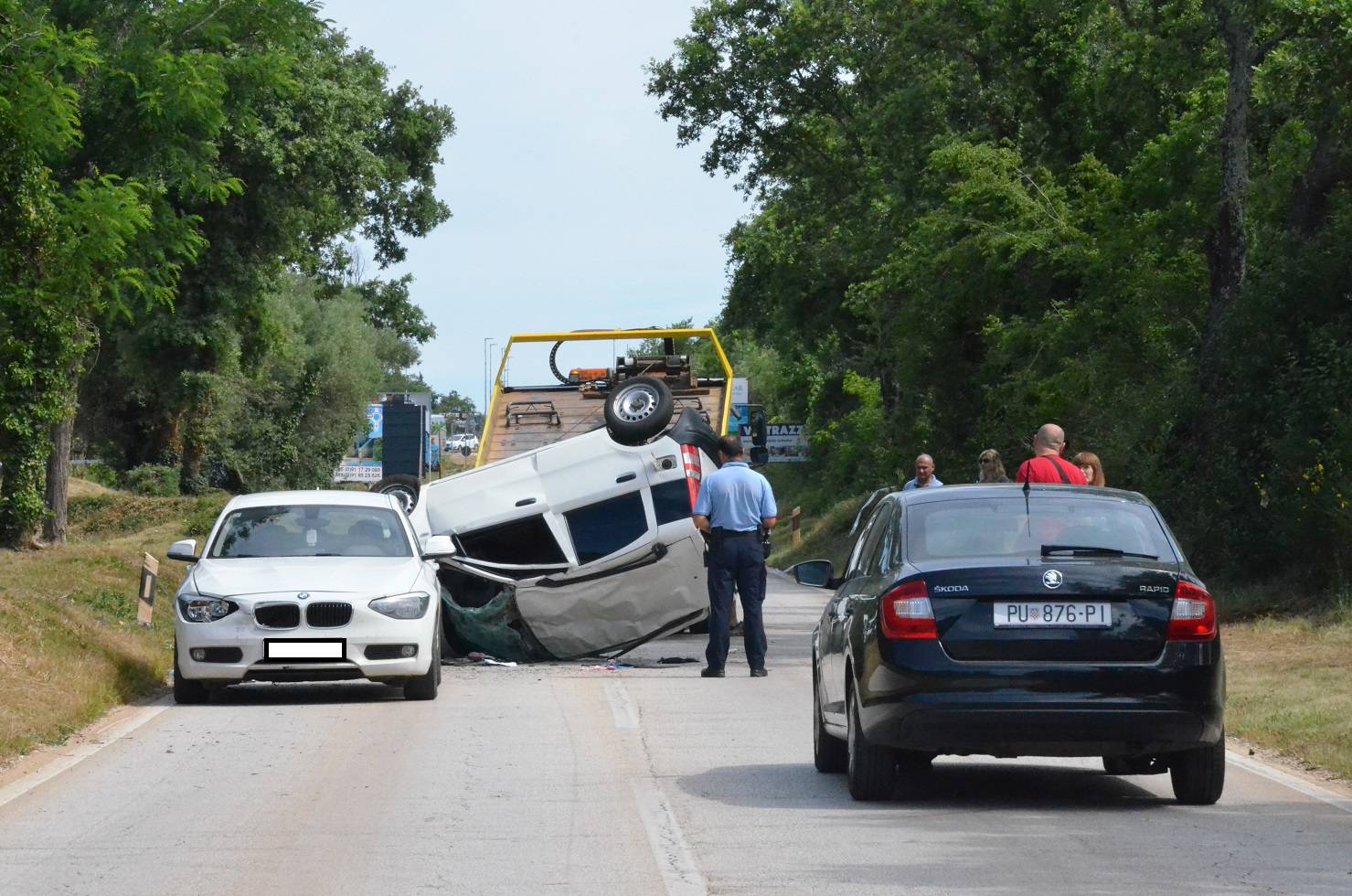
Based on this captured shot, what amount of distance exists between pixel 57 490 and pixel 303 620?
19505 millimetres

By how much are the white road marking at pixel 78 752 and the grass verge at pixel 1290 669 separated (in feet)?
19.1

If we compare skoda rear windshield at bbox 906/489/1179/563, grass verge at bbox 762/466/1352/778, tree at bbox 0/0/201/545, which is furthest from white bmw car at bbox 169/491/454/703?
tree at bbox 0/0/201/545

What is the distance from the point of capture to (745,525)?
50.8ft

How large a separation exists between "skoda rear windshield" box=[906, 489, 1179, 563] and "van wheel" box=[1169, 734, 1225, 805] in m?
0.91

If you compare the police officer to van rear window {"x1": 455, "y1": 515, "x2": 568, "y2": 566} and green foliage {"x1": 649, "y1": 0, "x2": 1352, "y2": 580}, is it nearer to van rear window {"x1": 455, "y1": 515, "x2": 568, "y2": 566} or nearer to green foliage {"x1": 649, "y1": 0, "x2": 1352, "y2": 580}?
van rear window {"x1": 455, "y1": 515, "x2": 568, "y2": 566}

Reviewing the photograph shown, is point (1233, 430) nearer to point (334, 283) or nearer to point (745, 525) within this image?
point (745, 525)

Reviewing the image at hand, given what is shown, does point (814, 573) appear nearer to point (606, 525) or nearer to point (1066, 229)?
point (606, 525)

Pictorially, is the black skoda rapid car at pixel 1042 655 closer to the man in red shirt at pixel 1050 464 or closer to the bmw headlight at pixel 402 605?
the man in red shirt at pixel 1050 464

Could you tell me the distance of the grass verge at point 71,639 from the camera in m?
12.1

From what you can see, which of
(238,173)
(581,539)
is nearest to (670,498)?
(581,539)

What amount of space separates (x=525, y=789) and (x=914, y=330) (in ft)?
82.6

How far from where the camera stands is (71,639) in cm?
1520

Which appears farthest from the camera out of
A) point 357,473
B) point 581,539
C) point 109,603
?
point 357,473

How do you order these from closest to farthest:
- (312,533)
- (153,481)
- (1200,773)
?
(1200,773)
(312,533)
(153,481)
